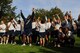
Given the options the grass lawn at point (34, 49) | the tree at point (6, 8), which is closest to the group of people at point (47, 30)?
the grass lawn at point (34, 49)

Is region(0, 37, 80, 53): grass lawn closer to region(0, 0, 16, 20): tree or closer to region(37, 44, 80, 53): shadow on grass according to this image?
region(37, 44, 80, 53): shadow on grass

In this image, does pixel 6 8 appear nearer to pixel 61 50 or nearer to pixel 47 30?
pixel 47 30

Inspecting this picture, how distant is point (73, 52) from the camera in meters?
19.2

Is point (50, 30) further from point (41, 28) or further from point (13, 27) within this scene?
point (13, 27)

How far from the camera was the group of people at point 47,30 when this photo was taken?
21.5 meters

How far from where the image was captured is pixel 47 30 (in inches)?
888

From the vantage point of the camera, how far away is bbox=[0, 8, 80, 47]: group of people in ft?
70.7

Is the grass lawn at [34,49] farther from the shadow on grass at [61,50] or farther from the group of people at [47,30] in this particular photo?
the group of people at [47,30]

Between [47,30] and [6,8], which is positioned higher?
[6,8]

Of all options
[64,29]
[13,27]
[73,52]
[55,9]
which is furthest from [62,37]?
[55,9]

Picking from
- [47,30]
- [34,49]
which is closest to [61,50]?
[34,49]

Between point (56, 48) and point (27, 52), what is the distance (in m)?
2.35

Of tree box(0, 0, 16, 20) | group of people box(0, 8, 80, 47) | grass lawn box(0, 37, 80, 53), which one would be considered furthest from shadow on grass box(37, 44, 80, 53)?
tree box(0, 0, 16, 20)

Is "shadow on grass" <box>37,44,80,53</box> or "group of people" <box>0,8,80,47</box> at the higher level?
"group of people" <box>0,8,80,47</box>
